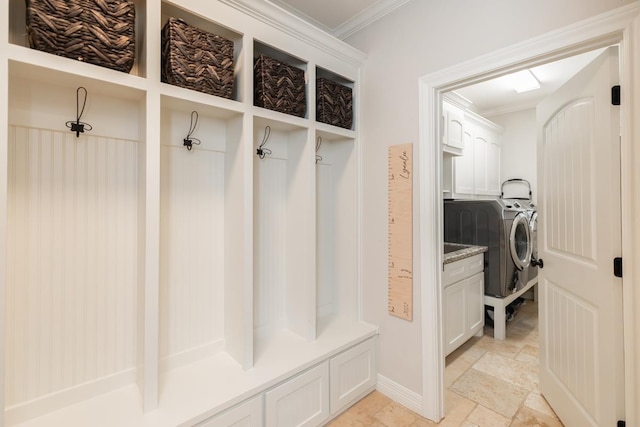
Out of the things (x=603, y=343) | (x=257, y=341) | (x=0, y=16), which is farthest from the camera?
(x=257, y=341)

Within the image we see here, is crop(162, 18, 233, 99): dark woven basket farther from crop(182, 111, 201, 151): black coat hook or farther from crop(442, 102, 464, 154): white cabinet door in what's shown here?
crop(442, 102, 464, 154): white cabinet door

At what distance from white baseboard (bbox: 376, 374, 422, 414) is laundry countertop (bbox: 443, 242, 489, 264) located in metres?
0.95

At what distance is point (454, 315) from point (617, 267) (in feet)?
4.41

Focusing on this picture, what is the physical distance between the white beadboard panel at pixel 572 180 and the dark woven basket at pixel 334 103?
4.26ft

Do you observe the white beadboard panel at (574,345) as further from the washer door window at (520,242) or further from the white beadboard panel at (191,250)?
the white beadboard panel at (191,250)

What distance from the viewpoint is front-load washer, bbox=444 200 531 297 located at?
2.87m

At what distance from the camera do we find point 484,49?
1597 millimetres

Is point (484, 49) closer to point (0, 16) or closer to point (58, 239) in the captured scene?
point (0, 16)

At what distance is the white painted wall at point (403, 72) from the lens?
59.7 inches

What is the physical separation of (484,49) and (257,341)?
2145 mm

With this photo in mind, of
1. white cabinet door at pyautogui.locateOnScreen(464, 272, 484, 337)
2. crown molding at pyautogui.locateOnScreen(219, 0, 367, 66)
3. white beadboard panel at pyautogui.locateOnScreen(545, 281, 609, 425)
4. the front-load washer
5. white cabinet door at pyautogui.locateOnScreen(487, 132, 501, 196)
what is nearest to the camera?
white beadboard panel at pyautogui.locateOnScreen(545, 281, 609, 425)

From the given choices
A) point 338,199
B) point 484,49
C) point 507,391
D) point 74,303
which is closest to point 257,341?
point 74,303

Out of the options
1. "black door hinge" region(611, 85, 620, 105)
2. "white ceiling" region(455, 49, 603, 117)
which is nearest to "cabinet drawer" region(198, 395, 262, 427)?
"black door hinge" region(611, 85, 620, 105)

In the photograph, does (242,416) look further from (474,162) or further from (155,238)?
(474,162)
